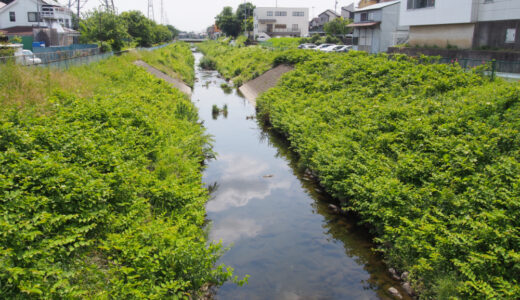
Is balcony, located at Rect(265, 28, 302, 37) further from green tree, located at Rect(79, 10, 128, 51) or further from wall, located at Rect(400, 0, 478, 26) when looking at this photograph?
green tree, located at Rect(79, 10, 128, 51)

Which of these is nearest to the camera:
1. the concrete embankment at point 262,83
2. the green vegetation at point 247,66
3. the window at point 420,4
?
the concrete embankment at point 262,83

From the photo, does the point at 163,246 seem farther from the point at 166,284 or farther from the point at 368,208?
the point at 368,208

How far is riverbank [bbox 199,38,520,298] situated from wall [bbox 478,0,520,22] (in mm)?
13822

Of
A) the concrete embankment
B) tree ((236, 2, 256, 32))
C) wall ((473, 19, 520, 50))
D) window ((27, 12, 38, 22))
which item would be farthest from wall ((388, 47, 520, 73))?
tree ((236, 2, 256, 32))

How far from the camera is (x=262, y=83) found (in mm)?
30344

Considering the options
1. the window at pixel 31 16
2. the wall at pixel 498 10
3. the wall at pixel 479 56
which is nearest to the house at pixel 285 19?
the window at pixel 31 16

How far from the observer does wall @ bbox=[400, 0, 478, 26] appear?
94.3ft

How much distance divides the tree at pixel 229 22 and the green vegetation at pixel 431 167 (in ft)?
322

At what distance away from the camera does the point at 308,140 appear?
13812 mm

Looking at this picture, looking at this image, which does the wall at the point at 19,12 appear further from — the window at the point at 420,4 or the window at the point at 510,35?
the window at the point at 510,35

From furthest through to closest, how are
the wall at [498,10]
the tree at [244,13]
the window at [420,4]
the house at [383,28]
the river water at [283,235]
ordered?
the tree at [244,13], the house at [383,28], the window at [420,4], the wall at [498,10], the river water at [283,235]

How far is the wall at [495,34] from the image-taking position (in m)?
26.7

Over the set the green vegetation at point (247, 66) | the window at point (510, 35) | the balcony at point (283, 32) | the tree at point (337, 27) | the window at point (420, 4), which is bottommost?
the green vegetation at point (247, 66)

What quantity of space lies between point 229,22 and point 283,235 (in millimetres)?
106806
